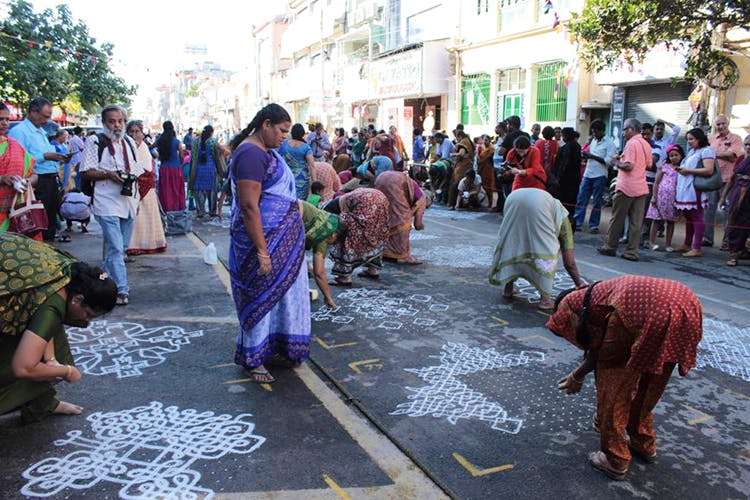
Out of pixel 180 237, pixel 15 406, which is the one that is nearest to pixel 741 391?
pixel 15 406

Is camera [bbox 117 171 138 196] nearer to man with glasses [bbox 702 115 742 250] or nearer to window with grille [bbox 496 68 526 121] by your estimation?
man with glasses [bbox 702 115 742 250]

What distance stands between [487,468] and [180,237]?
25.2ft

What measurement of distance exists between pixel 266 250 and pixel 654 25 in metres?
7.30

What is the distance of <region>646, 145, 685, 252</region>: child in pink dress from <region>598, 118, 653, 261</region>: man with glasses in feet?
2.61

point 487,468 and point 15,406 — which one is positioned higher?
point 15,406

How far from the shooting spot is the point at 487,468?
294 centimetres

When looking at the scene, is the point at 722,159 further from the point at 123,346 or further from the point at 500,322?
the point at 123,346

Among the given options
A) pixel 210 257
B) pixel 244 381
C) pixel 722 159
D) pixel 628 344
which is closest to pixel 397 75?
pixel 722 159

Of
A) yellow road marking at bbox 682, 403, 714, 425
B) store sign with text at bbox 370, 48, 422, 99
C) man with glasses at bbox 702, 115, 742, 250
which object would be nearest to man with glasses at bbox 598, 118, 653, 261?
man with glasses at bbox 702, 115, 742, 250

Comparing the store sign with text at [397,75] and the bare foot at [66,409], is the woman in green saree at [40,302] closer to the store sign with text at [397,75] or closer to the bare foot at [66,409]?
the bare foot at [66,409]

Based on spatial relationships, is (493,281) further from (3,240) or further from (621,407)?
(3,240)

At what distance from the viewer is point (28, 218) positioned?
5203 millimetres

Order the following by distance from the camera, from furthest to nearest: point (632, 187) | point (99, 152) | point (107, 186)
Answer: point (632, 187) < point (99, 152) < point (107, 186)

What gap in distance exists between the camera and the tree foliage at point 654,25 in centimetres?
822
